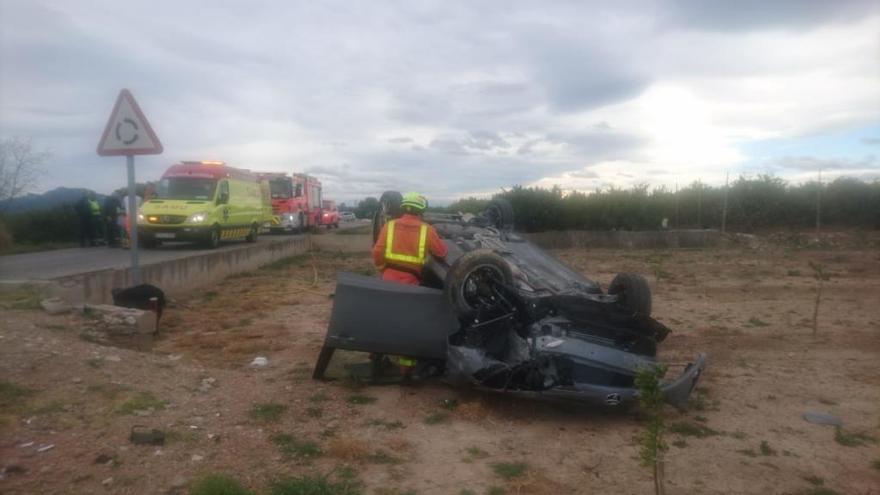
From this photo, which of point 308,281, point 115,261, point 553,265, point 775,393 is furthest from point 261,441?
point 115,261

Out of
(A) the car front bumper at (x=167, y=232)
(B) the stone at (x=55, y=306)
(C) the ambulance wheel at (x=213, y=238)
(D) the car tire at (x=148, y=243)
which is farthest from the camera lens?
(C) the ambulance wheel at (x=213, y=238)

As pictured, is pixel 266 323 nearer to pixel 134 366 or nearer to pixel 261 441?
pixel 134 366

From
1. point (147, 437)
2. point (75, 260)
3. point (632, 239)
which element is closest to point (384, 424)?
point (147, 437)

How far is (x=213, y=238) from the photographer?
20.2 metres

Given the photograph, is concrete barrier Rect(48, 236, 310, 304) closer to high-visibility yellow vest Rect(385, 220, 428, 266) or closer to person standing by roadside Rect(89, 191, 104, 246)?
high-visibility yellow vest Rect(385, 220, 428, 266)

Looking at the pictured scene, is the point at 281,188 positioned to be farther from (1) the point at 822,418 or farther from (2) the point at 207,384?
(1) the point at 822,418

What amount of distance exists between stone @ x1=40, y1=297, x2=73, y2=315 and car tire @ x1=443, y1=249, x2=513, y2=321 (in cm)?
440

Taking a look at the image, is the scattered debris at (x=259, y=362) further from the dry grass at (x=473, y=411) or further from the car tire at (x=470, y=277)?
the dry grass at (x=473, y=411)

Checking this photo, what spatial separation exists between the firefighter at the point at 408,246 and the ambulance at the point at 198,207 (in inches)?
534

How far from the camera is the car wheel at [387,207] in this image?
855 cm

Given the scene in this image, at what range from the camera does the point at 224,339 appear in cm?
866

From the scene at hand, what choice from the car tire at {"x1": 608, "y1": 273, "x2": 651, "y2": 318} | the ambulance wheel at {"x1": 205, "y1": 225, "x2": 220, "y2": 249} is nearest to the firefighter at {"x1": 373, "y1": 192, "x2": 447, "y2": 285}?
the car tire at {"x1": 608, "y1": 273, "x2": 651, "y2": 318}

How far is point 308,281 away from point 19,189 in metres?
12.2

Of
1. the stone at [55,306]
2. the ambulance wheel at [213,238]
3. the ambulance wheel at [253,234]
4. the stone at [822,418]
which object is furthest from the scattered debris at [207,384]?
the ambulance wheel at [253,234]
